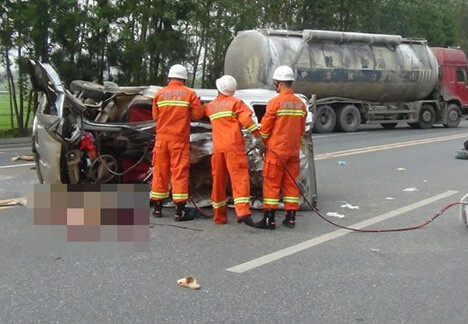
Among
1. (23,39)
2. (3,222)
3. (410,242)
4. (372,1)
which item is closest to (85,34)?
(23,39)

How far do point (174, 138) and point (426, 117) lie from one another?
19.5m

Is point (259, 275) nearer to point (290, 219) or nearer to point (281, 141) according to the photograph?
point (290, 219)

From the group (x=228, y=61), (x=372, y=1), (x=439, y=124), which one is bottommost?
(x=439, y=124)

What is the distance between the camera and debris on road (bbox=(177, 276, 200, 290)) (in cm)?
461

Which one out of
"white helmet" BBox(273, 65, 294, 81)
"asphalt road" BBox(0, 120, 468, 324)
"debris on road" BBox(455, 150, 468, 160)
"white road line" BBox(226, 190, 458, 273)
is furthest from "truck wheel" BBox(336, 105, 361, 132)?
"white helmet" BBox(273, 65, 294, 81)

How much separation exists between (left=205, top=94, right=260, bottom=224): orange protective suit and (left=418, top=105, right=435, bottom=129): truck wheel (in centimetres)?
1911

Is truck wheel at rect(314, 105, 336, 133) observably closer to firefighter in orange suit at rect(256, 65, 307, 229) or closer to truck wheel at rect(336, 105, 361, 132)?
truck wheel at rect(336, 105, 361, 132)

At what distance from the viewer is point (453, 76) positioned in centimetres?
2436

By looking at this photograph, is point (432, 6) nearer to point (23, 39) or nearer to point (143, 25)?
point (143, 25)

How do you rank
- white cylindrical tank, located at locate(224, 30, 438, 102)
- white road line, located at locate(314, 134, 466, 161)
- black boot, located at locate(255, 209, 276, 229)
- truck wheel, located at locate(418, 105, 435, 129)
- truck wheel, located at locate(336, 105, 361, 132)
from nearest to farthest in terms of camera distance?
1. black boot, located at locate(255, 209, 276, 229)
2. white road line, located at locate(314, 134, 466, 161)
3. white cylindrical tank, located at locate(224, 30, 438, 102)
4. truck wheel, located at locate(336, 105, 361, 132)
5. truck wheel, located at locate(418, 105, 435, 129)

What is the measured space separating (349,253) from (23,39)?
583 inches

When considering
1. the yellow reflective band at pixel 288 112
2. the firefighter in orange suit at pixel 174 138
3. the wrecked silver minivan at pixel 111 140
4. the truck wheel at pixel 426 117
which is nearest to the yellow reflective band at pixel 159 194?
the firefighter in orange suit at pixel 174 138

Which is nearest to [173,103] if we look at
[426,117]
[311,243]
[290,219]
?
[290,219]

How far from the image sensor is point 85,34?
19078mm
